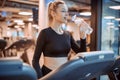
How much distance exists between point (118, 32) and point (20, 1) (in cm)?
243

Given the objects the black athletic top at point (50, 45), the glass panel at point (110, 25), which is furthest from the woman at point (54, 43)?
Result: the glass panel at point (110, 25)

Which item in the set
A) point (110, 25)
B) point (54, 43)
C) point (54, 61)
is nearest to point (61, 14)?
point (54, 43)

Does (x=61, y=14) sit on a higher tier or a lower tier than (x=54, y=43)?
higher

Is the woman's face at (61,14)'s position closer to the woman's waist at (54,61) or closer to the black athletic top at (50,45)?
the black athletic top at (50,45)

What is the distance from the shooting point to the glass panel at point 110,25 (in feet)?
15.0

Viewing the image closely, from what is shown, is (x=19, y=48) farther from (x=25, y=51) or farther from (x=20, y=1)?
(x=20, y=1)

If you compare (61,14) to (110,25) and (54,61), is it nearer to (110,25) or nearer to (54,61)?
(54,61)

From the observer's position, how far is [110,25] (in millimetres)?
5121

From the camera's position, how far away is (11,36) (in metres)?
6.20

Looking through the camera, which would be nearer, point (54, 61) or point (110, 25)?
point (54, 61)

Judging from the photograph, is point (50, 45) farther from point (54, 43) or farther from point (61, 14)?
point (61, 14)

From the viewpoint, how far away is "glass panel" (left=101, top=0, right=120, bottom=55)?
15.0 feet

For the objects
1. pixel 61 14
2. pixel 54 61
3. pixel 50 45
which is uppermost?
pixel 61 14

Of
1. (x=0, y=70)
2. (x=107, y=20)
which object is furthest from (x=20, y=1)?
(x=0, y=70)
